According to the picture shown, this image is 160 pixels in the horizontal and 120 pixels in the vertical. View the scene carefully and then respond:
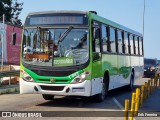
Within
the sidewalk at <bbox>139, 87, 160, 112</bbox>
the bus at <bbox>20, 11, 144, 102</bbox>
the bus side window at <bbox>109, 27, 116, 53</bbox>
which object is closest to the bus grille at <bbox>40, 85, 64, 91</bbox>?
the bus at <bbox>20, 11, 144, 102</bbox>

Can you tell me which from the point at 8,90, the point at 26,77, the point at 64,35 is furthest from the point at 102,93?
the point at 8,90

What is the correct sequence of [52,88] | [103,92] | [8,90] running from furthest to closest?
[8,90], [103,92], [52,88]

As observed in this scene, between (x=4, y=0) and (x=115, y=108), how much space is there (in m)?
43.5

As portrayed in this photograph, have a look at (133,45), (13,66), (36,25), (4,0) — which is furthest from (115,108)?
(4,0)

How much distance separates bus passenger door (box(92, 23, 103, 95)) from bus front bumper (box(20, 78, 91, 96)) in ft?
1.93

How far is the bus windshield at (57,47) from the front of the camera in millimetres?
13539

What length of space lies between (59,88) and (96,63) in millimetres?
1669

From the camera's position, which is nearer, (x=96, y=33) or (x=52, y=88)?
(x=52, y=88)

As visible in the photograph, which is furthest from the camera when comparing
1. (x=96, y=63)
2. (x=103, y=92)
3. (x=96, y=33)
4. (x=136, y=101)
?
(x=103, y=92)

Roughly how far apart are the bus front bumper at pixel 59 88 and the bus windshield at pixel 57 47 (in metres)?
0.69

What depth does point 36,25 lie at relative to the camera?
14164 mm

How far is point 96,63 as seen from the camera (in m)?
14.2

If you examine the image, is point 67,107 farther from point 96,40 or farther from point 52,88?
point 96,40

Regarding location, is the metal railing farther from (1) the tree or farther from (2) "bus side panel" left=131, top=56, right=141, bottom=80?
(1) the tree
